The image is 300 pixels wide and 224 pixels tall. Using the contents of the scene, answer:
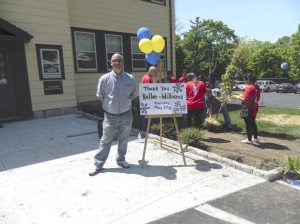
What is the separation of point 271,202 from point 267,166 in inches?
54.9

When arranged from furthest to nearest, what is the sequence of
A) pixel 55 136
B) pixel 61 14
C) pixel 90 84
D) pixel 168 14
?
pixel 168 14 < pixel 90 84 < pixel 61 14 < pixel 55 136

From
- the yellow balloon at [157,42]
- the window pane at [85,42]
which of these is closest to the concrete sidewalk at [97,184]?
the yellow balloon at [157,42]

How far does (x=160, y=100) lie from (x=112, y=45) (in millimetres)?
7655

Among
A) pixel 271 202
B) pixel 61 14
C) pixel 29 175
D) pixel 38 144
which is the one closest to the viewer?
pixel 271 202

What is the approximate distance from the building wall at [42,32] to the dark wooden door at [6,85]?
530 mm

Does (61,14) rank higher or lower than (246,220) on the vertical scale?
higher

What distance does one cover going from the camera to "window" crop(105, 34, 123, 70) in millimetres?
12234

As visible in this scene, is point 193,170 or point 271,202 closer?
point 271,202

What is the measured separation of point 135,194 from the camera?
429 cm

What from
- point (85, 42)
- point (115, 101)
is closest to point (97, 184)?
point (115, 101)

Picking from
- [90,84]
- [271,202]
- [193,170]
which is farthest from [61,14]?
[271,202]

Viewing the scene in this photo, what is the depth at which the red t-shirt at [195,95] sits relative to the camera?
26.1ft

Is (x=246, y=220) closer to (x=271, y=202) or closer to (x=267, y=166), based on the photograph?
(x=271, y=202)

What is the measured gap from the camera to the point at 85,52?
11523 mm
